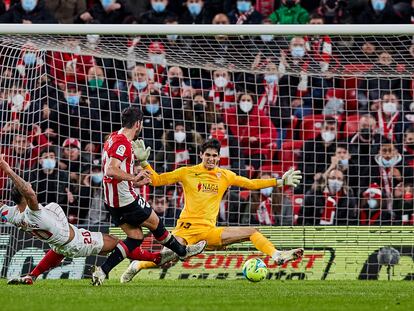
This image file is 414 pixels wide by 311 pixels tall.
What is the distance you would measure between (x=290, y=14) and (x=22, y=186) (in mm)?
10585

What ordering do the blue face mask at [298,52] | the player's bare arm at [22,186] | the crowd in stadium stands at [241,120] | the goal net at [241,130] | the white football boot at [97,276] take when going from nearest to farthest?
the player's bare arm at [22,186], the white football boot at [97,276], the goal net at [241,130], the crowd in stadium stands at [241,120], the blue face mask at [298,52]

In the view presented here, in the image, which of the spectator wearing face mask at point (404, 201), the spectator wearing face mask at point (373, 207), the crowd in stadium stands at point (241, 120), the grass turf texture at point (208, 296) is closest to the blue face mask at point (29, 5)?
the crowd in stadium stands at point (241, 120)

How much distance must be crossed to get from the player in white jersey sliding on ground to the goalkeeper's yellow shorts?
0.96 metres

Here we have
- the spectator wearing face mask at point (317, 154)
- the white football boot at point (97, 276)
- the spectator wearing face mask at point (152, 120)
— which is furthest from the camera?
the spectator wearing face mask at point (317, 154)

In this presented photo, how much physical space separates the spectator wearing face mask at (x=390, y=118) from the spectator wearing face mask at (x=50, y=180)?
560 cm

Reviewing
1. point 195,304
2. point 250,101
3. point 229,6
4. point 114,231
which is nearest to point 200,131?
point 250,101

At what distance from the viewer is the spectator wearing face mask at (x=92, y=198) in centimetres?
1728

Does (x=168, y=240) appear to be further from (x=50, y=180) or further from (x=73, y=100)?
(x=73, y=100)

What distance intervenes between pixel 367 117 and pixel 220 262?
13.9ft

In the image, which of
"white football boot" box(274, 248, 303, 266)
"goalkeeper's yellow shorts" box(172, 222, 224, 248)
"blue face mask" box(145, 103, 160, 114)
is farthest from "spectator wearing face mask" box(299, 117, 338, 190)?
"white football boot" box(274, 248, 303, 266)

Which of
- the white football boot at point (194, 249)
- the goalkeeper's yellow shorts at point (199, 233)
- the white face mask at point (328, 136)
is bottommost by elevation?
the white football boot at point (194, 249)

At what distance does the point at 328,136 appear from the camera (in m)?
18.4

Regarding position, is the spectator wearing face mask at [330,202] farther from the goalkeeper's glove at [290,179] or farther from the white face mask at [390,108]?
the goalkeeper's glove at [290,179]

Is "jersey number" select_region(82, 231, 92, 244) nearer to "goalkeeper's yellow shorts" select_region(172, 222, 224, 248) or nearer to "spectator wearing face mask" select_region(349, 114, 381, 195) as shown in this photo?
"goalkeeper's yellow shorts" select_region(172, 222, 224, 248)
